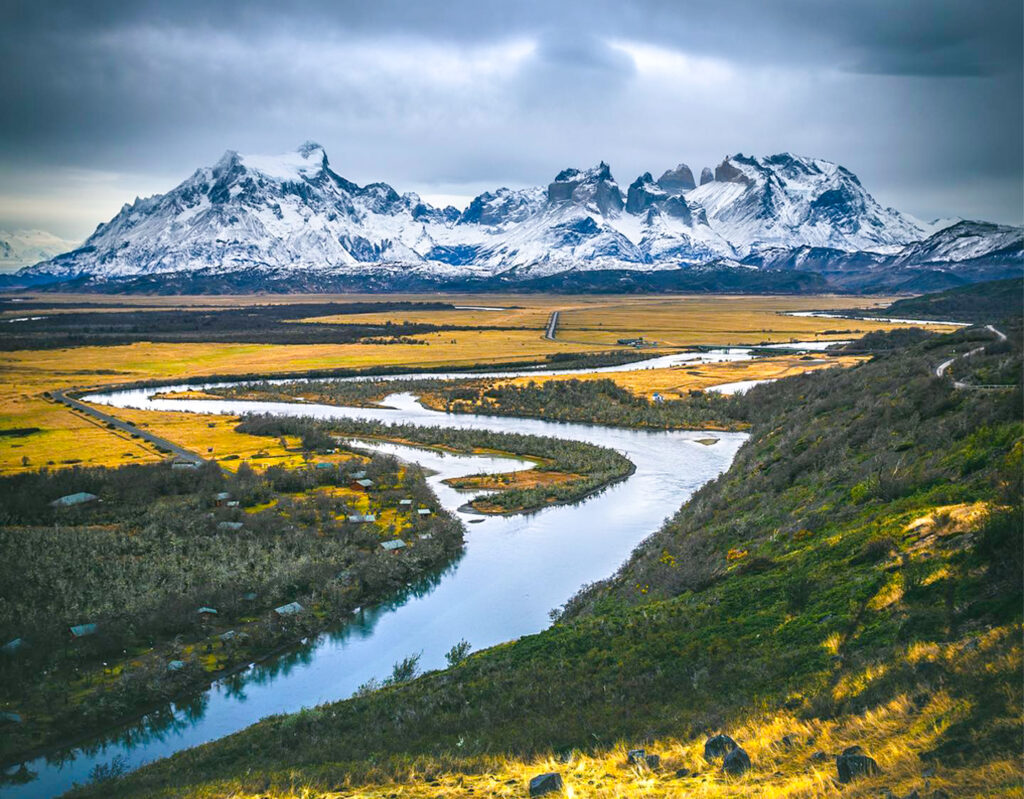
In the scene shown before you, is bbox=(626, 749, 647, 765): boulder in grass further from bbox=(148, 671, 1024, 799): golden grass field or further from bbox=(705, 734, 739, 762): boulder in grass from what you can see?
bbox=(705, 734, 739, 762): boulder in grass

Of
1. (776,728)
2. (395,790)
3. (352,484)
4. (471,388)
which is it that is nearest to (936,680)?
(776,728)

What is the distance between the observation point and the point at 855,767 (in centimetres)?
964

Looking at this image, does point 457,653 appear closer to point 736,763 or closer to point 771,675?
point 771,675

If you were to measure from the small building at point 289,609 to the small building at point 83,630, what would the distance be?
5.91m

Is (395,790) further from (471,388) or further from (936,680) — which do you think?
(471,388)

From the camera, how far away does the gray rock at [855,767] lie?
9.55 m

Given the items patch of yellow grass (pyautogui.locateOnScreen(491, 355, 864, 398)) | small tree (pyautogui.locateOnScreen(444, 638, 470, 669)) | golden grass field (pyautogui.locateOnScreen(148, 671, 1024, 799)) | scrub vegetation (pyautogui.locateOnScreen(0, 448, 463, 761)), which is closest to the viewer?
golden grass field (pyautogui.locateOnScreen(148, 671, 1024, 799))

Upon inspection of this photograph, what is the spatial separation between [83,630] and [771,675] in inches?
880

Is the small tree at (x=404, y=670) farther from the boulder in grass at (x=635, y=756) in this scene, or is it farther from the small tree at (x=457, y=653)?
the boulder in grass at (x=635, y=756)

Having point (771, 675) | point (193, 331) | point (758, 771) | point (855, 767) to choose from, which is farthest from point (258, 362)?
point (855, 767)

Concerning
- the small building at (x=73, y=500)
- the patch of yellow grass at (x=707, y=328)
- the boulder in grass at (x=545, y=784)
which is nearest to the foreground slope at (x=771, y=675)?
the boulder in grass at (x=545, y=784)

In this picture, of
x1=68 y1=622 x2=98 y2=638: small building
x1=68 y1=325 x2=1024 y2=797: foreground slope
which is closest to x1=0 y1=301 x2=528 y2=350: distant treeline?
x1=68 y1=622 x2=98 y2=638: small building

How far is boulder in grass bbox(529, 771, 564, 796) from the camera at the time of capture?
38.0 feet

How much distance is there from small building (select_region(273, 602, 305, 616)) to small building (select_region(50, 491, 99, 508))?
18.4 meters
